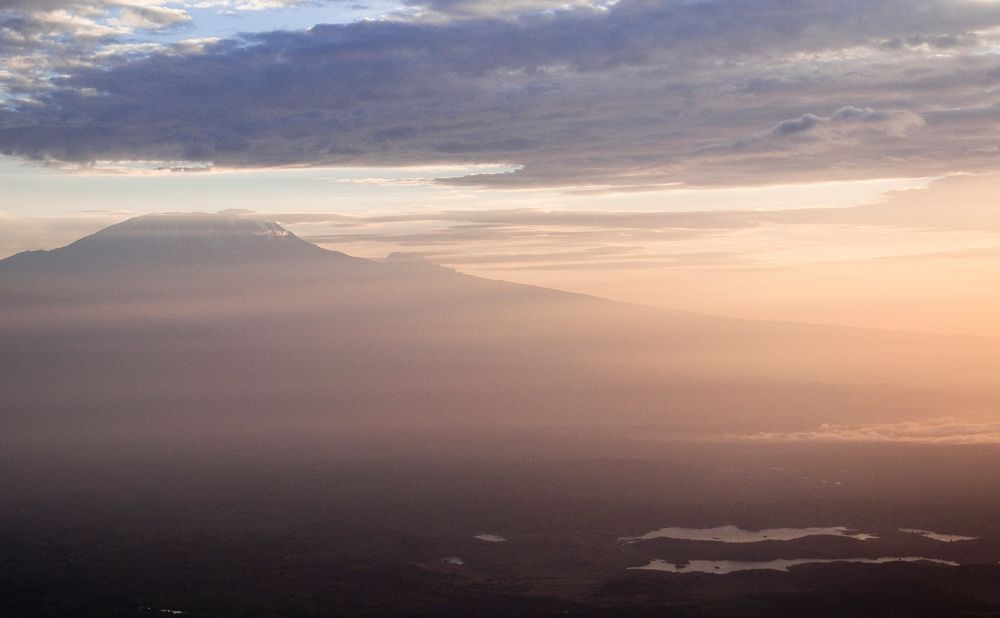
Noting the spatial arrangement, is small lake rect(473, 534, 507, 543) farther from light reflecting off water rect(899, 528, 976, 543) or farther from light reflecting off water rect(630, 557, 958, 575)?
light reflecting off water rect(899, 528, 976, 543)

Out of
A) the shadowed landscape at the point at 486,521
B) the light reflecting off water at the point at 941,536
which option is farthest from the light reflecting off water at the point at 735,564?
the light reflecting off water at the point at 941,536

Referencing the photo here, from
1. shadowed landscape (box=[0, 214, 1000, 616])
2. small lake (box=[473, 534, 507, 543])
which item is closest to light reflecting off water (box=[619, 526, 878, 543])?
shadowed landscape (box=[0, 214, 1000, 616])

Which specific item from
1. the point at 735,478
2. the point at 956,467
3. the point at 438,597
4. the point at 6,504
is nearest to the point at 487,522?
the point at 438,597

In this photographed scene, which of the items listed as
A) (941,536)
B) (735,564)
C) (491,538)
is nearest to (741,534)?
(735,564)

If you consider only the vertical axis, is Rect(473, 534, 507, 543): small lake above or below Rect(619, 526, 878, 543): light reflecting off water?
below

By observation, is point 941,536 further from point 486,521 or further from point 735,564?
point 486,521

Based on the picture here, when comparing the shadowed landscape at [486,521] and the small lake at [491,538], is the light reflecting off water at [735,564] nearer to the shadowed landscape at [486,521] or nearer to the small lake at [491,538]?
the shadowed landscape at [486,521]
